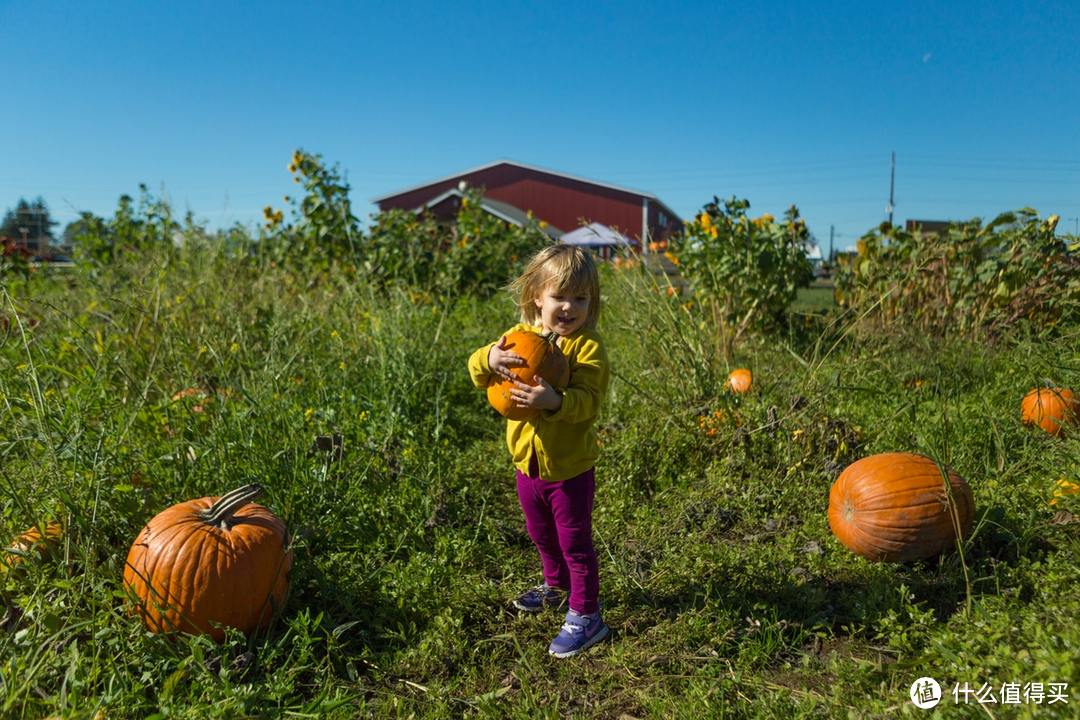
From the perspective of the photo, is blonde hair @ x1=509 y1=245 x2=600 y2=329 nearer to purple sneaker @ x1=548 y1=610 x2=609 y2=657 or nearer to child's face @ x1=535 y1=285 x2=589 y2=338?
child's face @ x1=535 y1=285 x2=589 y2=338

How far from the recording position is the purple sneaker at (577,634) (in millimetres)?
2477

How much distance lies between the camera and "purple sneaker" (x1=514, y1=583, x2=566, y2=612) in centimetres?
276

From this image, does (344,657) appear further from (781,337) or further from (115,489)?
(781,337)

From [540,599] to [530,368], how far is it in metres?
1.05

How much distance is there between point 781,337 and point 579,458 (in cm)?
430

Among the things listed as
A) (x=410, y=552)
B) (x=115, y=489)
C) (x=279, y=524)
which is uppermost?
(x=115, y=489)

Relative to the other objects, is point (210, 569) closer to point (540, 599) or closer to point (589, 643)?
point (540, 599)

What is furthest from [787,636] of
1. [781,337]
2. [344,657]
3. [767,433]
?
[781,337]

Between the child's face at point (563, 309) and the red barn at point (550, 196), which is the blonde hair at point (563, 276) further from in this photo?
the red barn at point (550, 196)

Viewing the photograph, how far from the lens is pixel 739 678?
7.41ft

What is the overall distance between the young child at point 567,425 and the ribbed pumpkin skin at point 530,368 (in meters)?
0.03

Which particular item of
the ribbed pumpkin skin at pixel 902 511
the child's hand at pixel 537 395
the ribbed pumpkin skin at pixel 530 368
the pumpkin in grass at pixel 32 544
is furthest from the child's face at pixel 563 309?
the pumpkin in grass at pixel 32 544
